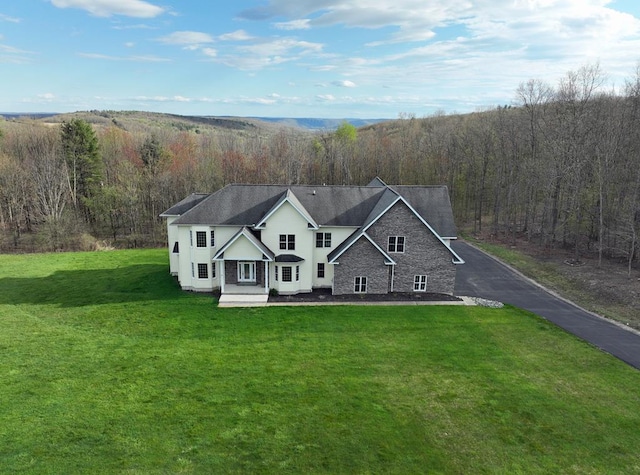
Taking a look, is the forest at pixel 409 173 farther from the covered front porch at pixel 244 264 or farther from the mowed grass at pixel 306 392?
the covered front porch at pixel 244 264

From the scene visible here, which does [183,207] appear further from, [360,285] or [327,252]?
[360,285]

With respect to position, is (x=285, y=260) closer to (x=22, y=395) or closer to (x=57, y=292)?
(x=22, y=395)

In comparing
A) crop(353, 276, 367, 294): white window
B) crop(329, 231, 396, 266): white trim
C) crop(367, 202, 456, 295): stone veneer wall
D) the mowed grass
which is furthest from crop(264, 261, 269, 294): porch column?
crop(367, 202, 456, 295): stone veneer wall

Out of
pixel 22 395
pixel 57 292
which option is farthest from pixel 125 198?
pixel 22 395

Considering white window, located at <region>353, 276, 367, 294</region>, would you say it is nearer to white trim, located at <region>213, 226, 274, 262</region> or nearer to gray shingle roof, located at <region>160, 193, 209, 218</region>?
white trim, located at <region>213, 226, 274, 262</region>

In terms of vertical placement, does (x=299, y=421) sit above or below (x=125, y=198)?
below

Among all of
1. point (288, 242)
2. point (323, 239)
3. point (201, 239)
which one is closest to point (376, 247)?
point (323, 239)
